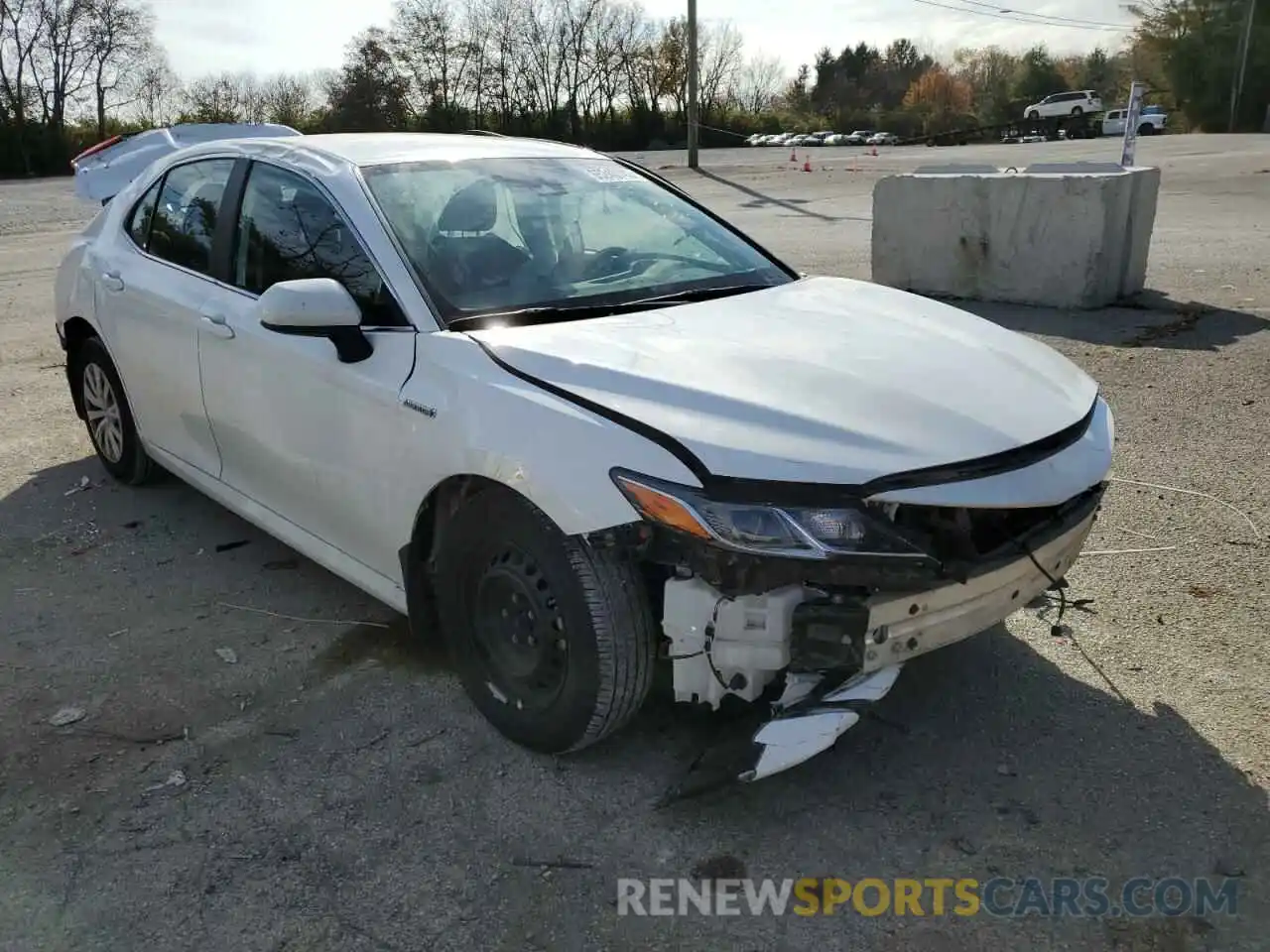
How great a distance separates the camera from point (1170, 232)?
1312 cm

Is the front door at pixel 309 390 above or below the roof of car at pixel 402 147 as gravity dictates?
below

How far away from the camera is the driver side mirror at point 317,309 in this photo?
3.04 meters

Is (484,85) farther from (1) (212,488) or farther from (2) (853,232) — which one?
(1) (212,488)

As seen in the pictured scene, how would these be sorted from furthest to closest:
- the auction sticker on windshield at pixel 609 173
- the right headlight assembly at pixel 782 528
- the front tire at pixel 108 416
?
the front tire at pixel 108 416 → the auction sticker on windshield at pixel 609 173 → the right headlight assembly at pixel 782 528

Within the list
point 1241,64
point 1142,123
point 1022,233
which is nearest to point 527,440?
point 1022,233

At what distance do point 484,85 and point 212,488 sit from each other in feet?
187

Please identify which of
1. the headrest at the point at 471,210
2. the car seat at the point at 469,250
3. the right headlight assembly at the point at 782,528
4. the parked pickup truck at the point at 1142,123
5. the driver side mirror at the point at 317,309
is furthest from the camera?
the parked pickup truck at the point at 1142,123

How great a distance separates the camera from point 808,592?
2482 mm

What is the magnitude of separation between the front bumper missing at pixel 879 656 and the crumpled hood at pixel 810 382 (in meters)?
0.32

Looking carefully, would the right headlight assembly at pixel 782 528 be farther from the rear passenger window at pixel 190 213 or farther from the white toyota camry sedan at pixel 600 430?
the rear passenger window at pixel 190 213

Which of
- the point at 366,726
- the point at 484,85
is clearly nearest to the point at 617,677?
the point at 366,726

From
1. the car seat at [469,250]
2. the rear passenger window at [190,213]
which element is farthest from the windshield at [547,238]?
the rear passenger window at [190,213]

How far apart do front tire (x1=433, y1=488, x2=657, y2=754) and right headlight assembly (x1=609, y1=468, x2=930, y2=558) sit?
1.02 ft

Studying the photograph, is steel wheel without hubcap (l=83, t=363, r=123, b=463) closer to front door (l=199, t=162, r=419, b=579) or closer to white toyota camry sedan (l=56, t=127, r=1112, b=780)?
white toyota camry sedan (l=56, t=127, r=1112, b=780)
